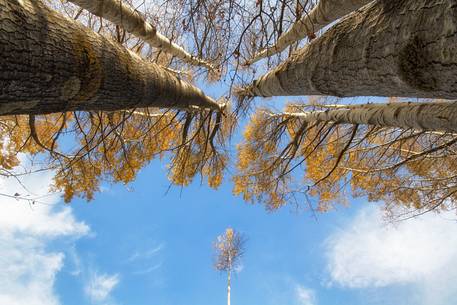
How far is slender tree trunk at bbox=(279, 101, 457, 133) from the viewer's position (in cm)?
233

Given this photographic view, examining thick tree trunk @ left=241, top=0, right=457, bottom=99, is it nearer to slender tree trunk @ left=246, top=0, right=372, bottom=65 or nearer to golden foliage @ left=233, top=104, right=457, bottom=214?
slender tree trunk @ left=246, top=0, right=372, bottom=65

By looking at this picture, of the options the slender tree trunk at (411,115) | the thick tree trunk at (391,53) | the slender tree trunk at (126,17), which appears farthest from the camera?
the slender tree trunk at (126,17)

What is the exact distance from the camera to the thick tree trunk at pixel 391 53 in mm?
1129

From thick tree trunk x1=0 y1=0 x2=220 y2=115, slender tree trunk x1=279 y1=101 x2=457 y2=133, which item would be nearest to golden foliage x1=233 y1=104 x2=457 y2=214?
slender tree trunk x1=279 y1=101 x2=457 y2=133

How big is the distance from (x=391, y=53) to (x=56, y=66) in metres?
1.45

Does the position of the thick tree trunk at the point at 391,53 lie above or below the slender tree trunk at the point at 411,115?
below

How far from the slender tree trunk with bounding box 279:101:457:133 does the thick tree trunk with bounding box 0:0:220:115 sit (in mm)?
2150

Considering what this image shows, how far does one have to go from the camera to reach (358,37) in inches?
62.8

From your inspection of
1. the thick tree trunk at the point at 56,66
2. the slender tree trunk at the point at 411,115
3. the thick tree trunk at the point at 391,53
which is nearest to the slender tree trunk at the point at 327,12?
the thick tree trunk at the point at 391,53

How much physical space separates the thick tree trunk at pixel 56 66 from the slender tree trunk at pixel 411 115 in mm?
2150

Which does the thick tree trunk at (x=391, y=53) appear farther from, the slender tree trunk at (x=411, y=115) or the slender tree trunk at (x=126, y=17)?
the slender tree trunk at (x=126, y=17)

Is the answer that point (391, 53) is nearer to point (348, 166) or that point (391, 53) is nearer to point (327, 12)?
point (327, 12)

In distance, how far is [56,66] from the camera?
1.37 meters

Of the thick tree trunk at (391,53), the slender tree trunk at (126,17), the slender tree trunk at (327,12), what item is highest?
the slender tree trunk at (126,17)
